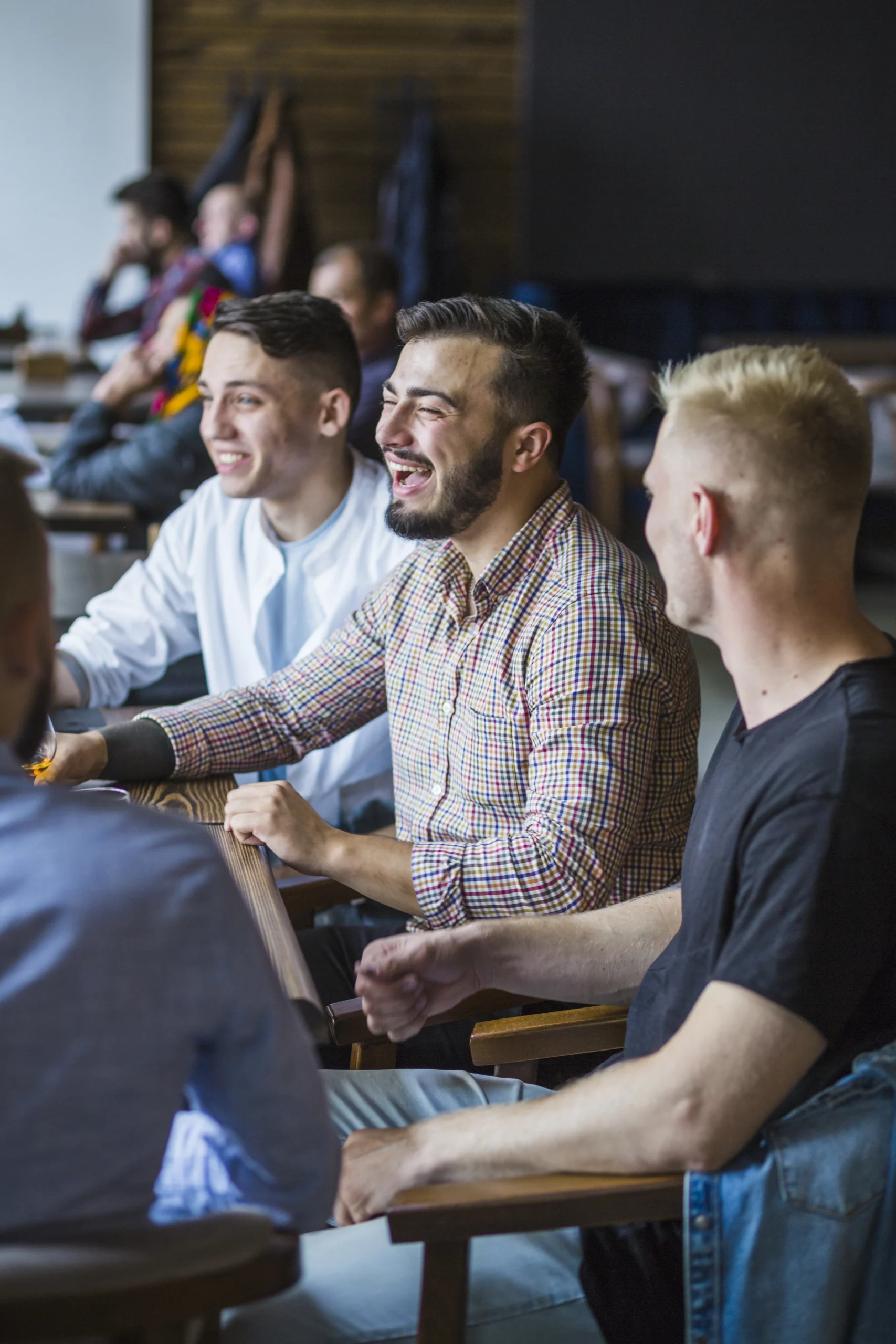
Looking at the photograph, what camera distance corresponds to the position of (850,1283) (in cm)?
109

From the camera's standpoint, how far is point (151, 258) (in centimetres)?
663

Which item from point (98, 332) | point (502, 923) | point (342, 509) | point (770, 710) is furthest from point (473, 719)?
point (98, 332)

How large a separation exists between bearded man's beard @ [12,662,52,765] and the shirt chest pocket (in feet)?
2.67

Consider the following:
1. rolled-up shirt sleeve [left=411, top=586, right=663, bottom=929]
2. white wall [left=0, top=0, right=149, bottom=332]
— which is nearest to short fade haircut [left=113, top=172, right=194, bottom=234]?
white wall [left=0, top=0, right=149, bottom=332]

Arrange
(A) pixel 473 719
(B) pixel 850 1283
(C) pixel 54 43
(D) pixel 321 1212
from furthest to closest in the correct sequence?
(C) pixel 54 43, (A) pixel 473 719, (B) pixel 850 1283, (D) pixel 321 1212

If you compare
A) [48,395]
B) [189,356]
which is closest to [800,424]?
[189,356]

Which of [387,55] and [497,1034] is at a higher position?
[387,55]

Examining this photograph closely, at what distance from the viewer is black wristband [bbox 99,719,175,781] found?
1.80 meters

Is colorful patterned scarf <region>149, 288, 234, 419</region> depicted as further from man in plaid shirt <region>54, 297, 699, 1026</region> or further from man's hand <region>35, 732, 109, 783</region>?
man's hand <region>35, 732, 109, 783</region>

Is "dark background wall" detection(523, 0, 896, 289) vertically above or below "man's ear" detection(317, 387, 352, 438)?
above

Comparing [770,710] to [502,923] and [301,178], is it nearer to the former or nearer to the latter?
[502,923]

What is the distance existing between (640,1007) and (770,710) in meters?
0.34

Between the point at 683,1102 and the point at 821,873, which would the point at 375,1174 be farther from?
the point at 821,873

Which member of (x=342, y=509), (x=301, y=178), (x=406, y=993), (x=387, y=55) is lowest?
(x=406, y=993)
